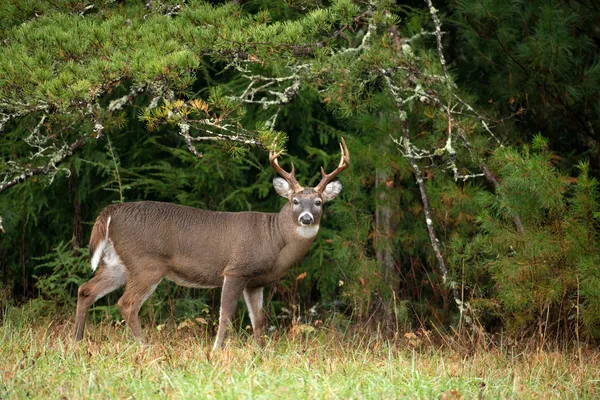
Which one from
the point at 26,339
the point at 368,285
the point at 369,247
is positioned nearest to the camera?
the point at 26,339

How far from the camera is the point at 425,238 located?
794 cm

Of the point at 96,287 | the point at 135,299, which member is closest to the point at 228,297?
the point at 135,299

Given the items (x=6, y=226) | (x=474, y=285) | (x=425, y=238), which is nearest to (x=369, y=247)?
(x=425, y=238)

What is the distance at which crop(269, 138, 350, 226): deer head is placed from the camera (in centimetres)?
691

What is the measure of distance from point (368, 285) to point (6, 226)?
134 inches

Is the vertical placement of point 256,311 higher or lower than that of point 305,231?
lower

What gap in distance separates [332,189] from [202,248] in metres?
1.10

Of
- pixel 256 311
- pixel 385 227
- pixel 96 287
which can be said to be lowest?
pixel 256 311

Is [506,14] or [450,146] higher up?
[506,14]

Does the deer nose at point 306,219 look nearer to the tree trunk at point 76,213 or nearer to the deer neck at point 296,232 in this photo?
the deer neck at point 296,232

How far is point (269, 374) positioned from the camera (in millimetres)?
4836

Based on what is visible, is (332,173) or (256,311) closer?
(332,173)

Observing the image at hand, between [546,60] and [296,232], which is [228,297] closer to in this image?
[296,232]

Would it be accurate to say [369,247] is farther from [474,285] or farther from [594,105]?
[594,105]
